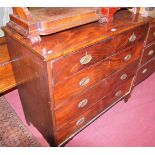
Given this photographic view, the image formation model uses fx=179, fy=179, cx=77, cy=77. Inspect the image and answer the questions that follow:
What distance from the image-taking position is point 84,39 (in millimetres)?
1158

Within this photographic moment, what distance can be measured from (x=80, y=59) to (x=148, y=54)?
1.20m

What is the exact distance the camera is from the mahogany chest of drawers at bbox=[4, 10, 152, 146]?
1082 millimetres

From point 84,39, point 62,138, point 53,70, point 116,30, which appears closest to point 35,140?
point 62,138

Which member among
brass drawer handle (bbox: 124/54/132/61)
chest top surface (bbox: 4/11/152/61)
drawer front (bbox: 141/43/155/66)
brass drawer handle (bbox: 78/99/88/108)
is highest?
chest top surface (bbox: 4/11/152/61)

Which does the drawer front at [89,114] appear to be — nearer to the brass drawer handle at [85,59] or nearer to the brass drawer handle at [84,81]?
the brass drawer handle at [84,81]

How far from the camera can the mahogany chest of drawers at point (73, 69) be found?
108 cm

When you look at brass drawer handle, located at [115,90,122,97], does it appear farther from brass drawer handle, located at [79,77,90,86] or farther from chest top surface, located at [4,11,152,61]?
chest top surface, located at [4,11,152,61]

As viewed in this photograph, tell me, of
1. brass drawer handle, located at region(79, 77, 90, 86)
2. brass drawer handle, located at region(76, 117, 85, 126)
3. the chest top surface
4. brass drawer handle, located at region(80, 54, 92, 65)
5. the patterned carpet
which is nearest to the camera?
the chest top surface

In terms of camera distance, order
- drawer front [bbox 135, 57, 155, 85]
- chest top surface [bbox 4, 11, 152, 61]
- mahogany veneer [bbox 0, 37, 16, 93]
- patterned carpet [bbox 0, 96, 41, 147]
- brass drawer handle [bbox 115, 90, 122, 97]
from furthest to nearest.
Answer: drawer front [bbox 135, 57, 155, 85]
brass drawer handle [bbox 115, 90, 122, 97]
patterned carpet [bbox 0, 96, 41, 147]
mahogany veneer [bbox 0, 37, 16, 93]
chest top surface [bbox 4, 11, 152, 61]

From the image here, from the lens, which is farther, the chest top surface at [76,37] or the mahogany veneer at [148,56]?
the mahogany veneer at [148,56]

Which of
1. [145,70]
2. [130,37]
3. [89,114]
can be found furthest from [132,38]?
[145,70]

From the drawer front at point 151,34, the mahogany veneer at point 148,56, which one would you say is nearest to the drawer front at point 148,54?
the mahogany veneer at point 148,56

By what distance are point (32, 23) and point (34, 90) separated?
0.48 metres

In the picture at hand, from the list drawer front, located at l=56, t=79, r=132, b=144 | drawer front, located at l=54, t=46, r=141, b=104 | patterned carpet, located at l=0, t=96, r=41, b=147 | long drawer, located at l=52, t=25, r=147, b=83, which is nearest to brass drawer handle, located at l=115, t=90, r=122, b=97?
drawer front, located at l=56, t=79, r=132, b=144
